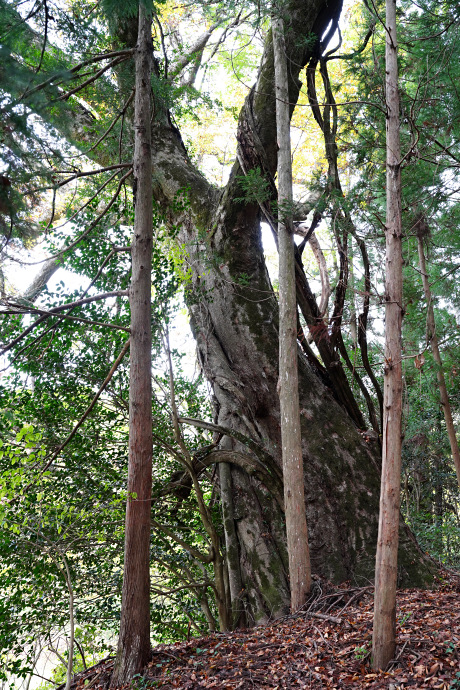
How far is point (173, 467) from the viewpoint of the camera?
6.93m

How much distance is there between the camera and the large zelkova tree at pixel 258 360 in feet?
17.9

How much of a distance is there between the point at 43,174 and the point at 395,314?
8.67 feet

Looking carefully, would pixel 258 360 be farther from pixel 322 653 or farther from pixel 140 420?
pixel 322 653

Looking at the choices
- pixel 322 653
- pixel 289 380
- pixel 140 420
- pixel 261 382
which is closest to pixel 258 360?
pixel 261 382

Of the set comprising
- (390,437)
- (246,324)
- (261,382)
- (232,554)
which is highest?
(246,324)

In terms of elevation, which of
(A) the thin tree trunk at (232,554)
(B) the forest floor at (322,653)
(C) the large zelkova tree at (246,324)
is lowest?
(B) the forest floor at (322,653)

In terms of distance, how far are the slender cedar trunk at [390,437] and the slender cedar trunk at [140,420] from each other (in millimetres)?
1738

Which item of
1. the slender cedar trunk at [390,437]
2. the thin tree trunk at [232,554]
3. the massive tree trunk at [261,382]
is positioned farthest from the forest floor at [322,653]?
the thin tree trunk at [232,554]

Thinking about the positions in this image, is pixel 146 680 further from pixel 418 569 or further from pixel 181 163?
pixel 181 163

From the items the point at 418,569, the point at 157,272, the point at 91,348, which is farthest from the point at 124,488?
the point at 418,569

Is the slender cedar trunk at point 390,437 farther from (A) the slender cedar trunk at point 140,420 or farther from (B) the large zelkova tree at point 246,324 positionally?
(A) the slender cedar trunk at point 140,420

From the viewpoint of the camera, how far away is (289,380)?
16.0 feet

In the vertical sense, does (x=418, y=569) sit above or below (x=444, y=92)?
below

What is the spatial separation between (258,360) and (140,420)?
99.5 inches
